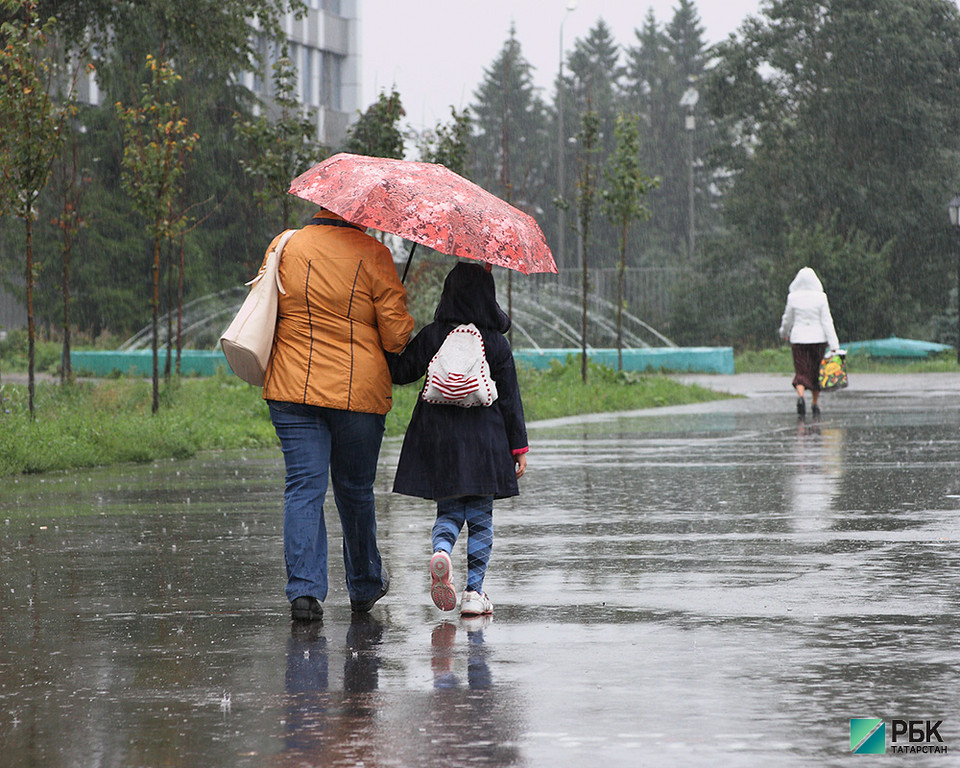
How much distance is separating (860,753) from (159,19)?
58.6ft

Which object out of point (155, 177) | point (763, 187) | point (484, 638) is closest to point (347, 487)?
point (484, 638)

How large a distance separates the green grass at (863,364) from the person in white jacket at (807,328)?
17794 millimetres

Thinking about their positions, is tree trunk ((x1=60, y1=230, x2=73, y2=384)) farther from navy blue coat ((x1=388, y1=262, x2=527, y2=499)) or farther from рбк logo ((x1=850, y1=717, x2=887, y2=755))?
рбк logo ((x1=850, y1=717, x2=887, y2=755))

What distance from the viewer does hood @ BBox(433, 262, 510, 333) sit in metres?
7.16

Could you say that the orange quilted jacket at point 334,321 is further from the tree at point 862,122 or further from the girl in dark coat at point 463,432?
the tree at point 862,122

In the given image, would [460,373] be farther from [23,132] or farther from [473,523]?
[23,132]

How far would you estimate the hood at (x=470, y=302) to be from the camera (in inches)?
282

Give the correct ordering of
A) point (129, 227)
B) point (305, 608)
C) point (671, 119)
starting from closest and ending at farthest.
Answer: point (305, 608) < point (129, 227) < point (671, 119)

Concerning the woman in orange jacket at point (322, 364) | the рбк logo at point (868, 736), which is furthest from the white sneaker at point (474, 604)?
the рбк logo at point (868, 736)

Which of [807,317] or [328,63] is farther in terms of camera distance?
[328,63]

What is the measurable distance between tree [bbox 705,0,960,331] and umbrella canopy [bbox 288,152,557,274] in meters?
47.9

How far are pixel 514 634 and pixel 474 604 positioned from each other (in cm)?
44

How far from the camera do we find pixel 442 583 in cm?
695

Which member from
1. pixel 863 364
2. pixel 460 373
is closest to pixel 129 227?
pixel 863 364
